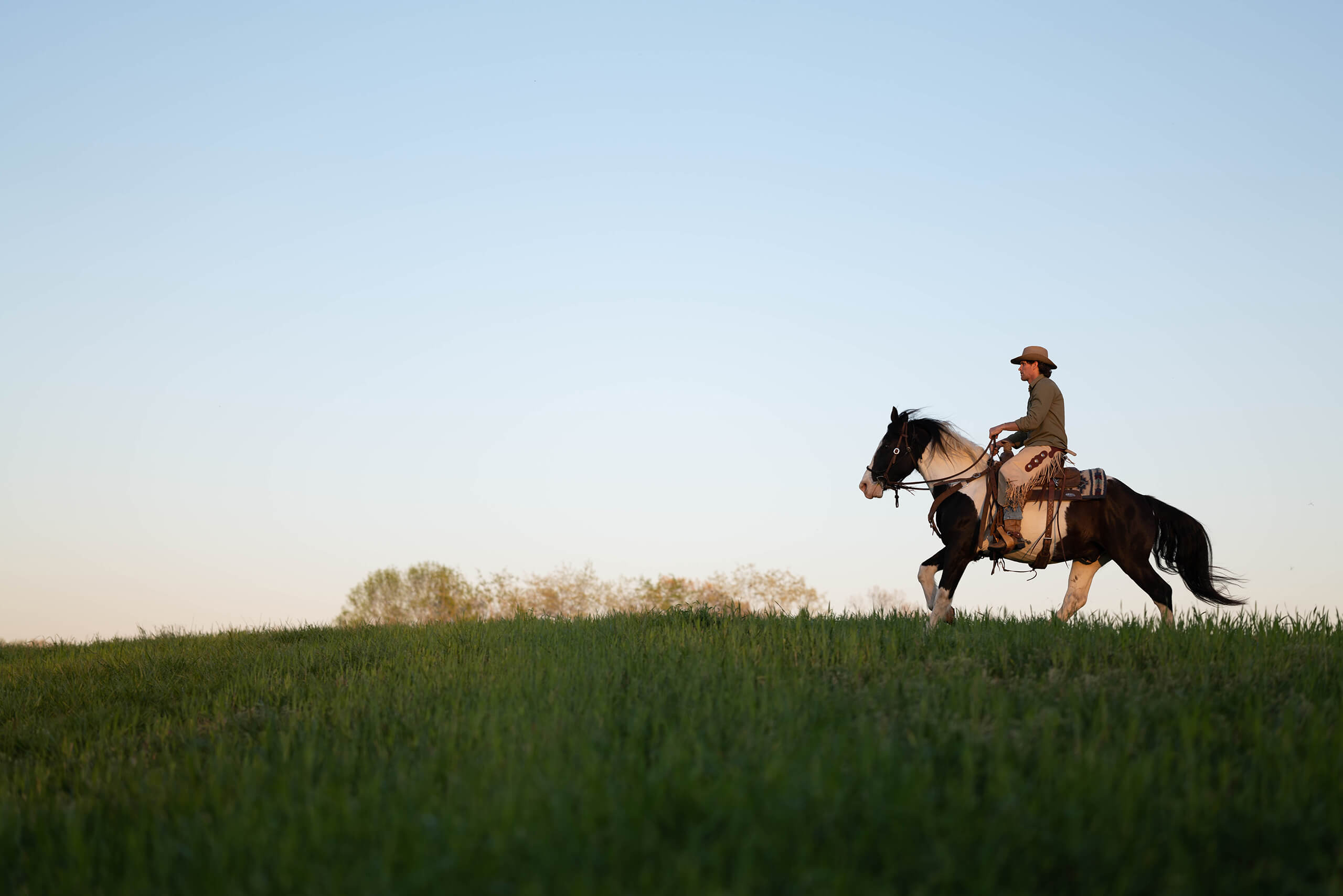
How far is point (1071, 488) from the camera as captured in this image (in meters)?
11.1

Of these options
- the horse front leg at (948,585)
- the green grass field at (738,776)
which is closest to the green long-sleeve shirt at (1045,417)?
the horse front leg at (948,585)

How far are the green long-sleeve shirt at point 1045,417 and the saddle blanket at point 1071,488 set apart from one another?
391mm

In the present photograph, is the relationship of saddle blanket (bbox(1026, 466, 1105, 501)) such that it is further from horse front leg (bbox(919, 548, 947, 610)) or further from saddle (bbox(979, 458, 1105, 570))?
horse front leg (bbox(919, 548, 947, 610))

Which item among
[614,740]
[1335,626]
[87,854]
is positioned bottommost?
[87,854]

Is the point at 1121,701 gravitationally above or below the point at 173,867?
above

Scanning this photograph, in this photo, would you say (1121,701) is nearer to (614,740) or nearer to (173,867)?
(614,740)

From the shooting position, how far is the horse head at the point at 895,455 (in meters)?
12.0

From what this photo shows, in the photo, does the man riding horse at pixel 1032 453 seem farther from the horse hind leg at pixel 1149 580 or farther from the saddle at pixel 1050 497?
the horse hind leg at pixel 1149 580

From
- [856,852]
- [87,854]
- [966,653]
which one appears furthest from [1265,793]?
[87,854]

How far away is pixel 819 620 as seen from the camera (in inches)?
459

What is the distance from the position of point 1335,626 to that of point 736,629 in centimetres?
630

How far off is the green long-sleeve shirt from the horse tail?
1.49 metres

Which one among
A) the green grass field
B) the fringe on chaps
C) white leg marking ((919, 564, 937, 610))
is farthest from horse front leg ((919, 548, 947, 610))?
the green grass field

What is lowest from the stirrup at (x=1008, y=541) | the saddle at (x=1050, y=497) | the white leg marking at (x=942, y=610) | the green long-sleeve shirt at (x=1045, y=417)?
the white leg marking at (x=942, y=610)
